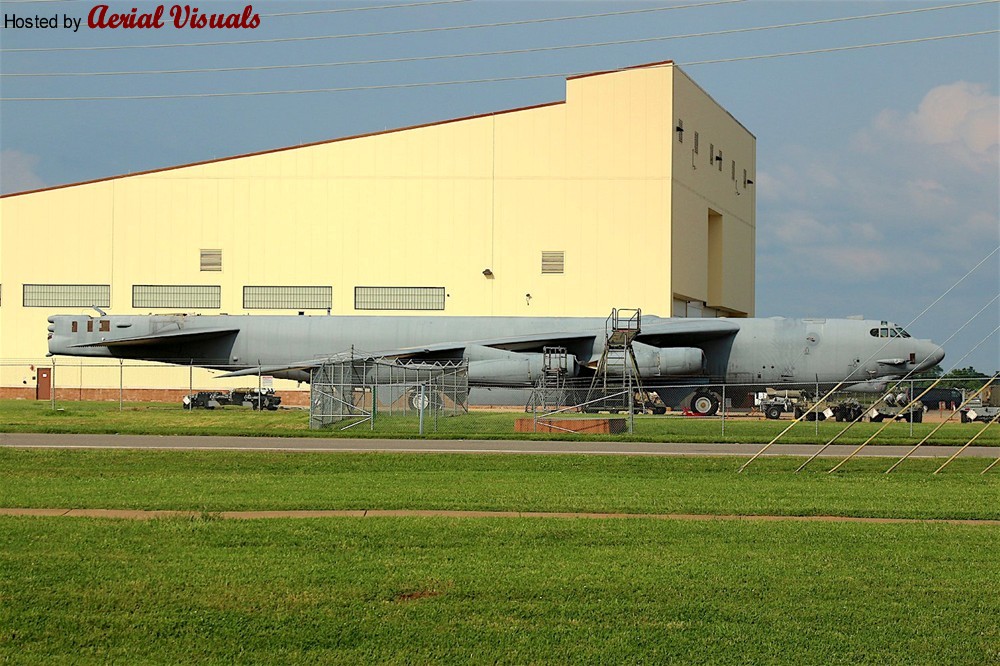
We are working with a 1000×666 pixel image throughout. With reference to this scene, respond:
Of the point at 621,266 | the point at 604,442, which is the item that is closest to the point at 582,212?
the point at 621,266

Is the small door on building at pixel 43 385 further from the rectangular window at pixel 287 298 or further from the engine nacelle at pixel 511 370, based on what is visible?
the engine nacelle at pixel 511 370

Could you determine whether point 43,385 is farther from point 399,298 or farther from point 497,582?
point 497,582

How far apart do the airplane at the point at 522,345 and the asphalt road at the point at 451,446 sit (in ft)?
41.6

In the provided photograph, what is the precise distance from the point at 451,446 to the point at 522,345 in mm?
18275

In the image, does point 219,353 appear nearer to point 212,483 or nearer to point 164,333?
point 164,333

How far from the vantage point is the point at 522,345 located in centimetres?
4159

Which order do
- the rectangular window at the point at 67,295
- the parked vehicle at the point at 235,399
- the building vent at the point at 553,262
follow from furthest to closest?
the rectangular window at the point at 67,295, the building vent at the point at 553,262, the parked vehicle at the point at 235,399

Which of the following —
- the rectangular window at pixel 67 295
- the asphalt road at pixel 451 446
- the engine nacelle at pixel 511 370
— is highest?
the rectangular window at pixel 67 295

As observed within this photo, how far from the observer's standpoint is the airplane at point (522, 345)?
4028 cm

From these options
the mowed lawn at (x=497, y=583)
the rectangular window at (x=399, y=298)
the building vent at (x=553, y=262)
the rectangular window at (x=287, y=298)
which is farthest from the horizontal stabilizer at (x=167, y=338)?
the mowed lawn at (x=497, y=583)

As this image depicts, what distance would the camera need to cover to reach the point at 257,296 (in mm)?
56344

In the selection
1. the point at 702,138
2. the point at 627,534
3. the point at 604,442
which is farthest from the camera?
the point at 702,138

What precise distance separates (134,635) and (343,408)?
23791mm

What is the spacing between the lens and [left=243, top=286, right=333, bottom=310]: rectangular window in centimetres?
5591
